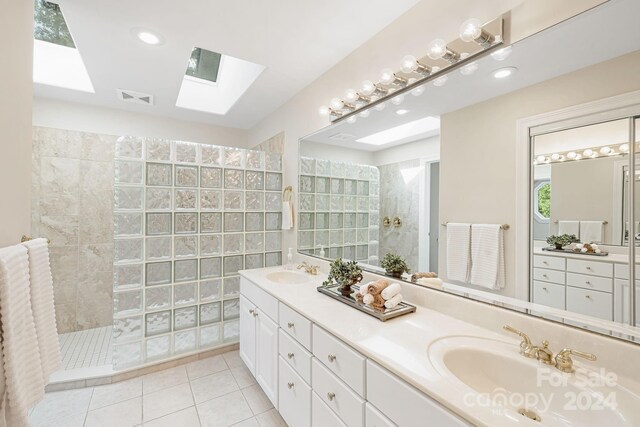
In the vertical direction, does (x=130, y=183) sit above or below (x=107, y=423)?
above

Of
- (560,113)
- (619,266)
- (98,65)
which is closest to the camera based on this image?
(619,266)

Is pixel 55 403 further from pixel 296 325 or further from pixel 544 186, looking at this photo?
pixel 544 186

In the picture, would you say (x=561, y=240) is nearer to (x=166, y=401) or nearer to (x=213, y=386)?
(x=213, y=386)


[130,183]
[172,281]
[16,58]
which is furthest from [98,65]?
[172,281]

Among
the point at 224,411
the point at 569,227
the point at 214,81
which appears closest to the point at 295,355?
the point at 224,411

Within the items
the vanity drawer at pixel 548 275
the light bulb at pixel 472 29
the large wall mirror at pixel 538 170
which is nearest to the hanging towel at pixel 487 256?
the large wall mirror at pixel 538 170

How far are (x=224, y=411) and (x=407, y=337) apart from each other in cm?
151

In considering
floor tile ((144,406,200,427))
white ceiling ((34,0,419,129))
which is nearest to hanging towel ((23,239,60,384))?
floor tile ((144,406,200,427))

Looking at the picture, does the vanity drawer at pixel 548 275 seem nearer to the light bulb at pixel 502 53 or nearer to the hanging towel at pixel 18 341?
the light bulb at pixel 502 53

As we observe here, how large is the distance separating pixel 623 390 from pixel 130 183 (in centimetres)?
278

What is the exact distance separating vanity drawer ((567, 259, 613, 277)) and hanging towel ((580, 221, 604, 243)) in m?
0.08

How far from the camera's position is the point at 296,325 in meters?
1.42

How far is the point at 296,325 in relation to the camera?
1422 millimetres

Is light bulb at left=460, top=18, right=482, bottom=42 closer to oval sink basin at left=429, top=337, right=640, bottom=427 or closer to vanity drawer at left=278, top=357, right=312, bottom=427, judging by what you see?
oval sink basin at left=429, top=337, right=640, bottom=427
